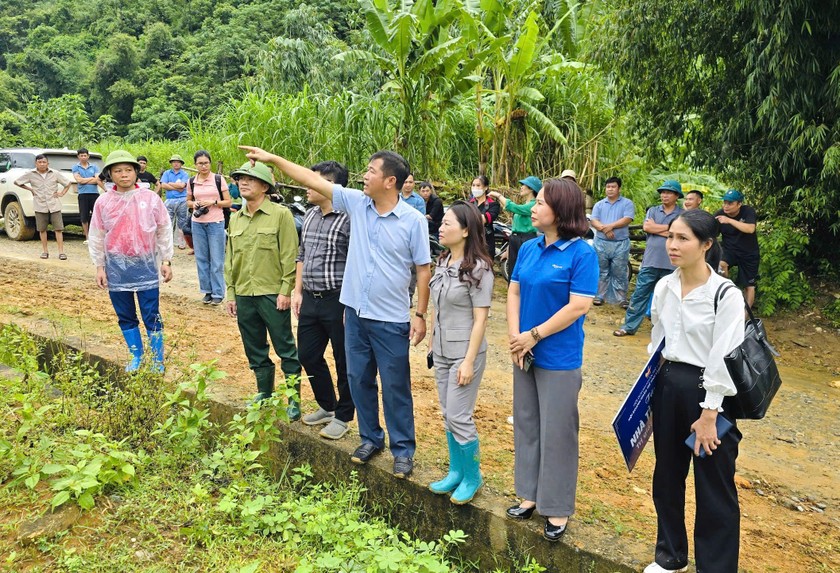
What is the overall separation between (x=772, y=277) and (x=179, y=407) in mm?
7476

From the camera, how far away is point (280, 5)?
32.6 metres

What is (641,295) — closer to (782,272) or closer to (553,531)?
(782,272)

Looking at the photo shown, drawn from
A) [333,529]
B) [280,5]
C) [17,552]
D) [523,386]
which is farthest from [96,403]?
[280,5]

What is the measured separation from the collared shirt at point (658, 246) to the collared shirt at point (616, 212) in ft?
2.23

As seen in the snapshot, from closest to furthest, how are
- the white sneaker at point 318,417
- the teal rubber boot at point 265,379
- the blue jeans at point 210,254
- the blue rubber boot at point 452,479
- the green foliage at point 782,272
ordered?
the blue rubber boot at point 452,479 < the white sneaker at point 318,417 < the teal rubber boot at point 265,379 < the blue jeans at point 210,254 < the green foliage at point 782,272

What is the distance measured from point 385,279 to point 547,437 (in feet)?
4.03

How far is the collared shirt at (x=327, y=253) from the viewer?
160 inches

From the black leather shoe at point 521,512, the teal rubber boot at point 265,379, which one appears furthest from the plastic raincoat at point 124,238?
the black leather shoe at point 521,512

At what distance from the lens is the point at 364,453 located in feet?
12.9

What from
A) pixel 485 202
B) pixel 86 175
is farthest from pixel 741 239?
pixel 86 175

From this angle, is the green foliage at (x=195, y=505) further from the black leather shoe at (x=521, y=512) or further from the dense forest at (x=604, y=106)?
the dense forest at (x=604, y=106)

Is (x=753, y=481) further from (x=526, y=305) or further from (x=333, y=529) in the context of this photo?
(x=333, y=529)

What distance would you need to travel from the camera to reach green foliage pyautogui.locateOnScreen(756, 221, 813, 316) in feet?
26.9

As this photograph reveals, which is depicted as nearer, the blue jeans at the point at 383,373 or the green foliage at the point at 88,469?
the green foliage at the point at 88,469
